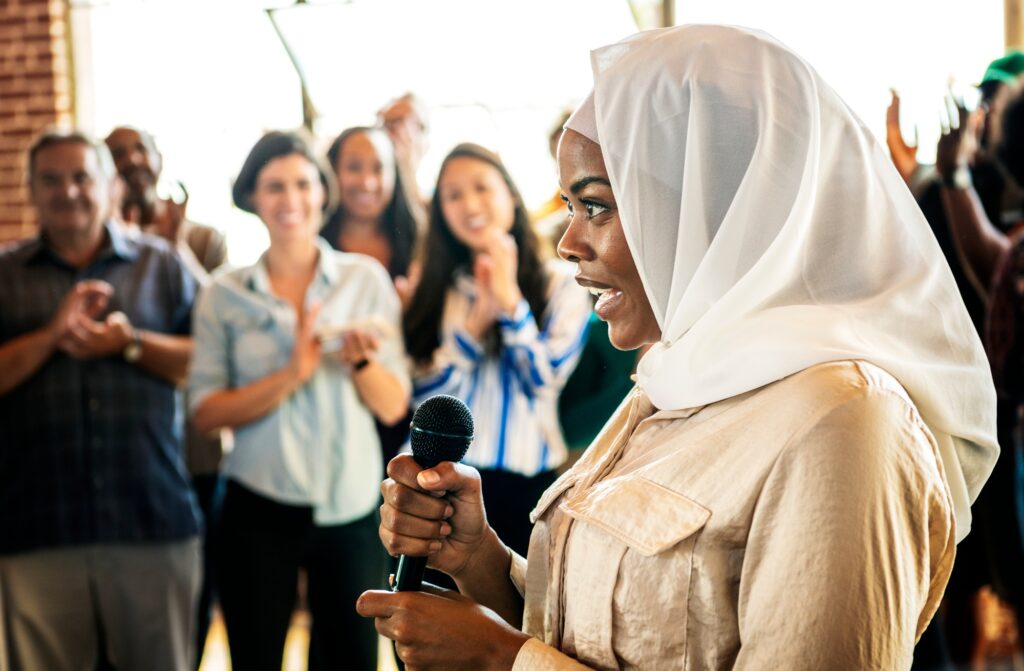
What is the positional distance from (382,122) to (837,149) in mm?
3111

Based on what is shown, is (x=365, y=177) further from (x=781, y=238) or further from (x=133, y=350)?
(x=781, y=238)

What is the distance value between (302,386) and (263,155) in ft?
2.32

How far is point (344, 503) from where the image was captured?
2939 millimetres

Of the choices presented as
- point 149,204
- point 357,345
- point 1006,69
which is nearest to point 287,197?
point 357,345

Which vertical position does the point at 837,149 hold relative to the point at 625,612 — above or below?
above

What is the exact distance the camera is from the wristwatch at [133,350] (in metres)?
3.06

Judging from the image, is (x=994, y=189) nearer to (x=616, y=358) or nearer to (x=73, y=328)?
(x=616, y=358)

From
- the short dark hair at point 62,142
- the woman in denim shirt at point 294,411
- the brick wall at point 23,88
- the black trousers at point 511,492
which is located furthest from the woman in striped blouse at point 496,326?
the brick wall at point 23,88

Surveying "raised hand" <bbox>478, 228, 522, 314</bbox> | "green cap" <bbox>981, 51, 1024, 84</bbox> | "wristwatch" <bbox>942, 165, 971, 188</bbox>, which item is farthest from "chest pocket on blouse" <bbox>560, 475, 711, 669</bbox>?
"green cap" <bbox>981, 51, 1024, 84</bbox>

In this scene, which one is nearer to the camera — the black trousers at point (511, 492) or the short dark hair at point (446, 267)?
the black trousers at point (511, 492)

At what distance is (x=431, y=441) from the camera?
1274mm

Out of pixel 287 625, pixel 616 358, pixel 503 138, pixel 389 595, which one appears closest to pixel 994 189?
pixel 616 358

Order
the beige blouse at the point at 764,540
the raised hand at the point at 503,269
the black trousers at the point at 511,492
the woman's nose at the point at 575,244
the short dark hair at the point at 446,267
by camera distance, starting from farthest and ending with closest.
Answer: the short dark hair at the point at 446,267
the raised hand at the point at 503,269
the black trousers at the point at 511,492
the woman's nose at the point at 575,244
the beige blouse at the point at 764,540

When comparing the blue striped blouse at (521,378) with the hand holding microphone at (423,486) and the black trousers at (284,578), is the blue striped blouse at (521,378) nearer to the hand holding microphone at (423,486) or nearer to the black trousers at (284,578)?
the black trousers at (284,578)
